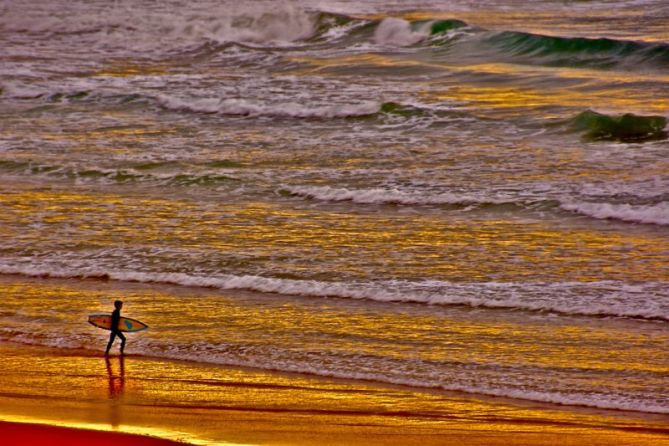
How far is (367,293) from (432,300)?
70cm

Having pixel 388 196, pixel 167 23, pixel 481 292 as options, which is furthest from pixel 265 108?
pixel 167 23

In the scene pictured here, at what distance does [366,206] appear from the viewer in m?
15.6

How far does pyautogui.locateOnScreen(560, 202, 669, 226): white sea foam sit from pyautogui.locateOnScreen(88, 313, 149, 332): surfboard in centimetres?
657

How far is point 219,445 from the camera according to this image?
27.0ft

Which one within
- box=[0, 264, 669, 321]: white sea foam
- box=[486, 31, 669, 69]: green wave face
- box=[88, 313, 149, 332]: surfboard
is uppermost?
box=[486, 31, 669, 69]: green wave face

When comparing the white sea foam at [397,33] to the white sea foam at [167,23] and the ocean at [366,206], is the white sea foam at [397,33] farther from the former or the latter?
the white sea foam at [167,23]

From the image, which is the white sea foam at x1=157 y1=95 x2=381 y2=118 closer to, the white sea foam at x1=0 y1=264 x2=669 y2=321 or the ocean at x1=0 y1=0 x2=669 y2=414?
the ocean at x1=0 y1=0 x2=669 y2=414

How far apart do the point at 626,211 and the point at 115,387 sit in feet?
24.7

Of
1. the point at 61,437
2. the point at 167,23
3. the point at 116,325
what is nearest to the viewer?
the point at 61,437

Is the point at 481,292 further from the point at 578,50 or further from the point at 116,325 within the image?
the point at 578,50

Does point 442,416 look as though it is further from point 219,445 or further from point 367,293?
point 367,293

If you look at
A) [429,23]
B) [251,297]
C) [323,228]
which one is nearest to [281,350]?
[251,297]

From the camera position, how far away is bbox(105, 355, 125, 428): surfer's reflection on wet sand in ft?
29.1

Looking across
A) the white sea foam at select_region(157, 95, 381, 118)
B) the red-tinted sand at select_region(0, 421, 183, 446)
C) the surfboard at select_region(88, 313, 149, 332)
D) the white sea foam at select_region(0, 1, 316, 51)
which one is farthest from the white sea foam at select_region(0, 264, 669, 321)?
the white sea foam at select_region(0, 1, 316, 51)
